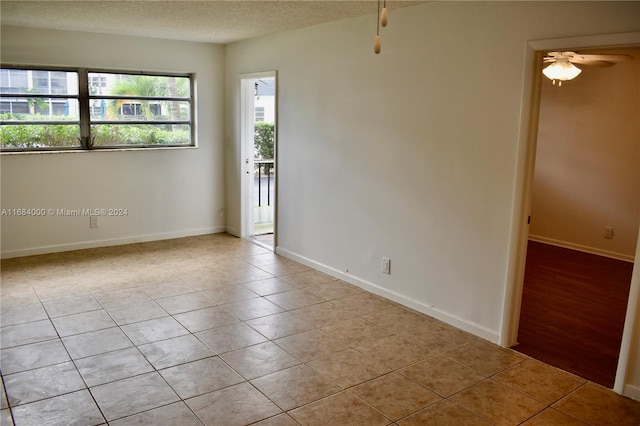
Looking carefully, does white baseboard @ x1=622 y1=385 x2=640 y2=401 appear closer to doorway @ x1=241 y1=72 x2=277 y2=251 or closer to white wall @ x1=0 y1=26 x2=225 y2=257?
doorway @ x1=241 y1=72 x2=277 y2=251

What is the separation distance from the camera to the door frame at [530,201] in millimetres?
2922

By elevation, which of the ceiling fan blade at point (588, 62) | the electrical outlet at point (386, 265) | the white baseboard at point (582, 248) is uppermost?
the ceiling fan blade at point (588, 62)

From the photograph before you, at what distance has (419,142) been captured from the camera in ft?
13.3

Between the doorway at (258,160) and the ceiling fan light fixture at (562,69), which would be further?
the doorway at (258,160)

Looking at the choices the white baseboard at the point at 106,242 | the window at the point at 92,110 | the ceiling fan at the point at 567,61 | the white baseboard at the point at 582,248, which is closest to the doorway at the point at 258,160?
the white baseboard at the point at 106,242

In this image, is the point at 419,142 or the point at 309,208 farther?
the point at 309,208

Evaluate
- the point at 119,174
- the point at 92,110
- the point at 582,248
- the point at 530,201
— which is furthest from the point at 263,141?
the point at 530,201

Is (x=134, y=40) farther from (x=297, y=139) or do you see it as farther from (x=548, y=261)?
(x=548, y=261)

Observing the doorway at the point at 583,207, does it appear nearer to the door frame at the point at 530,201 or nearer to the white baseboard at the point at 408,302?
the white baseboard at the point at 408,302

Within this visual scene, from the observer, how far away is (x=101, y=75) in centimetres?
576

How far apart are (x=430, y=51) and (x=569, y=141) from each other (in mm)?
3272

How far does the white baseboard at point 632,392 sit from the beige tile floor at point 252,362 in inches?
3.1

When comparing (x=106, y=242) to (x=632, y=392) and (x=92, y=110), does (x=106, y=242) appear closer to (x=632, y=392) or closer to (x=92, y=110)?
(x=92, y=110)

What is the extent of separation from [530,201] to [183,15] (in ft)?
10.4
